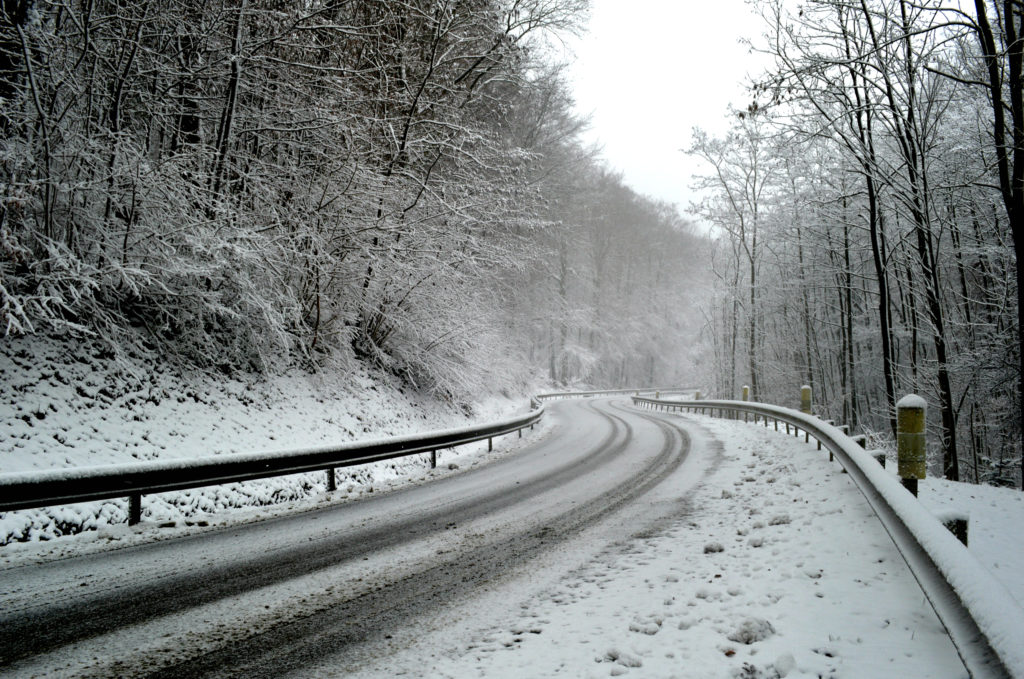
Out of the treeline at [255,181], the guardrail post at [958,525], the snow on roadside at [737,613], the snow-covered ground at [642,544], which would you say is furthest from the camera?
the treeline at [255,181]

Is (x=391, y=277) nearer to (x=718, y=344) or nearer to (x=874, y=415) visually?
(x=874, y=415)

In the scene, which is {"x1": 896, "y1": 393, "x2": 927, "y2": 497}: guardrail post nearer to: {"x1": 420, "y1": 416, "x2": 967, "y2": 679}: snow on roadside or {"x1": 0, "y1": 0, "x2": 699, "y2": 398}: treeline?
{"x1": 420, "y1": 416, "x2": 967, "y2": 679}: snow on roadside

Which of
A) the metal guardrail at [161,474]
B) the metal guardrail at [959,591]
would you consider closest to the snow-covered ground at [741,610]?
the metal guardrail at [959,591]

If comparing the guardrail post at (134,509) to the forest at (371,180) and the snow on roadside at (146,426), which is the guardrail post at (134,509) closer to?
the snow on roadside at (146,426)

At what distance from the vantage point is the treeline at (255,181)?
25.1 feet

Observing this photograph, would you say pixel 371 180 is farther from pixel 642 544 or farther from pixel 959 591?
pixel 959 591

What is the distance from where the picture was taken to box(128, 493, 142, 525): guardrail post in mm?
5980

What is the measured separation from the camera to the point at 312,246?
443 inches

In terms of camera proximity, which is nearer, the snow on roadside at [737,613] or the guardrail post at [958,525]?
the snow on roadside at [737,613]

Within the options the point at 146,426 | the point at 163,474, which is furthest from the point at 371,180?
the point at 163,474

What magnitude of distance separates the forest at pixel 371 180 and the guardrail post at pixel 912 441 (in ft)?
13.9

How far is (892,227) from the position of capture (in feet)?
71.2

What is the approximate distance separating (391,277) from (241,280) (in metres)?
4.62

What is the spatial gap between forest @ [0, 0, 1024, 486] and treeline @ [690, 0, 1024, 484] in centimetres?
15
